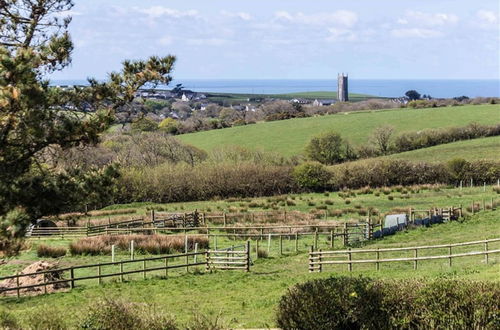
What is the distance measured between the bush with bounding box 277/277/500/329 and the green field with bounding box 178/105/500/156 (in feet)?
235

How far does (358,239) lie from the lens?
111 ft

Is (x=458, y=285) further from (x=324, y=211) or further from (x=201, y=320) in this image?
(x=324, y=211)

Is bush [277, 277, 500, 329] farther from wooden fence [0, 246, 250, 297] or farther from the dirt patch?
the dirt patch

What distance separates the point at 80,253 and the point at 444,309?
78.8ft

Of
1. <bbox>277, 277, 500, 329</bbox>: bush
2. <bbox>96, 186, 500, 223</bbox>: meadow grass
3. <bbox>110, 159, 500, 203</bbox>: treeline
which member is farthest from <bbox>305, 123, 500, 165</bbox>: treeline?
<bbox>277, 277, 500, 329</bbox>: bush

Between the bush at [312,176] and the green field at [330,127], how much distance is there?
2055cm

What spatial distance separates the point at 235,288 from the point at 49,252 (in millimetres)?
13676

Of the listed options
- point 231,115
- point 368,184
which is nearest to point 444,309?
point 368,184

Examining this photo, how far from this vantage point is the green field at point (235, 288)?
1808cm

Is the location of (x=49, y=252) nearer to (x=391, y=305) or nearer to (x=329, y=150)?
(x=391, y=305)

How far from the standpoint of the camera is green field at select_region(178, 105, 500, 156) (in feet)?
292

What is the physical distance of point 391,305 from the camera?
1282cm

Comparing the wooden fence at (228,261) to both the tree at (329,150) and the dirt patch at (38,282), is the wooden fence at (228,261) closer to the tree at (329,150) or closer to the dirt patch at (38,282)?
the dirt patch at (38,282)

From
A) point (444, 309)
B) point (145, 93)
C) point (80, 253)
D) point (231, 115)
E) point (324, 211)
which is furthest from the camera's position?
point (231, 115)
